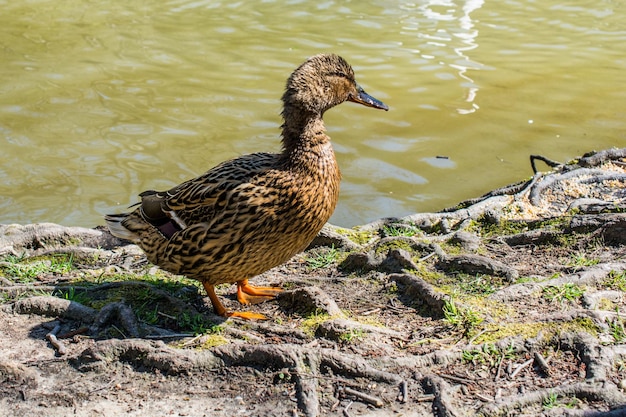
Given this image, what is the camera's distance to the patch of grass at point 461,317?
429 cm

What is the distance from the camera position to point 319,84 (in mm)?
4676

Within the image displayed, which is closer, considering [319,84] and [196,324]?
[196,324]

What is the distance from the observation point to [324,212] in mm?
4570

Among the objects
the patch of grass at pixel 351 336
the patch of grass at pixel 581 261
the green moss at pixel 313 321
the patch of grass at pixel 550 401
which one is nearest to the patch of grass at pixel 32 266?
the green moss at pixel 313 321

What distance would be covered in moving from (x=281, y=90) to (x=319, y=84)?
7.29 metres

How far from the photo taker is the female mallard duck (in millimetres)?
4398

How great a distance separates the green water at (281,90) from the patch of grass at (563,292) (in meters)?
3.75

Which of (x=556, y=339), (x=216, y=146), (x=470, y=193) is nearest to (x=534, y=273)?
(x=556, y=339)

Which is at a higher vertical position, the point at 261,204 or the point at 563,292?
the point at 261,204

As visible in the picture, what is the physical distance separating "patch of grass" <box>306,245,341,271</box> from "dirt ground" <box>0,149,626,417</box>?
16 mm

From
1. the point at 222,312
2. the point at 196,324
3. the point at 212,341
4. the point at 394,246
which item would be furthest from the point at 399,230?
the point at 212,341

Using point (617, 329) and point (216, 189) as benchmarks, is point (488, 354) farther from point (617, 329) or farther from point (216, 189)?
point (216, 189)

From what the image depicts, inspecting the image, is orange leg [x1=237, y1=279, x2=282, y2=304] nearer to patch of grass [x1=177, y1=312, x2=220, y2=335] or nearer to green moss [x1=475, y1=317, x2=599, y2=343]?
patch of grass [x1=177, y1=312, x2=220, y2=335]

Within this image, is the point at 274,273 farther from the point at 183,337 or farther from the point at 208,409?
the point at 208,409
